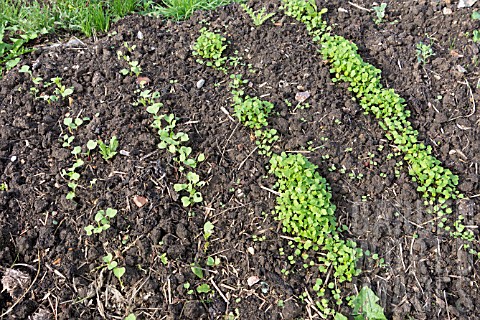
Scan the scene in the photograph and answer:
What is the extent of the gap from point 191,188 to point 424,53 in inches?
85.7

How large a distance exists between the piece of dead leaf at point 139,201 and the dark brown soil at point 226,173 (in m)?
0.03

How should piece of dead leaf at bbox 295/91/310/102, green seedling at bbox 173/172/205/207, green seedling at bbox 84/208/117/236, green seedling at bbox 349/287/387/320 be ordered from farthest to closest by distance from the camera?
piece of dead leaf at bbox 295/91/310/102 → green seedling at bbox 173/172/205/207 → green seedling at bbox 84/208/117/236 → green seedling at bbox 349/287/387/320

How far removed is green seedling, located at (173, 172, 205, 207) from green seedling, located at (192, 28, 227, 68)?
1075 millimetres

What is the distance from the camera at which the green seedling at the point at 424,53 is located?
145 inches

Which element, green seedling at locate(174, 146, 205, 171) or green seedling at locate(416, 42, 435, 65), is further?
green seedling at locate(416, 42, 435, 65)

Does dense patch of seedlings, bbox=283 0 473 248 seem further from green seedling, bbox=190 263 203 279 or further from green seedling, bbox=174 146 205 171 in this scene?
green seedling, bbox=190 263 203 279

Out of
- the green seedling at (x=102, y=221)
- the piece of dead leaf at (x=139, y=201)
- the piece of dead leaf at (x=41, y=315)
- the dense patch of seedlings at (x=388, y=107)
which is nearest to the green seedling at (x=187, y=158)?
the piece of dead leaf at (x=139, y=201)

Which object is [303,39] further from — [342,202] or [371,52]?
[342,202]

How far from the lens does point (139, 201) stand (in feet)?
9.52

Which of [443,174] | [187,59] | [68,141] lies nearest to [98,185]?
[68,141]

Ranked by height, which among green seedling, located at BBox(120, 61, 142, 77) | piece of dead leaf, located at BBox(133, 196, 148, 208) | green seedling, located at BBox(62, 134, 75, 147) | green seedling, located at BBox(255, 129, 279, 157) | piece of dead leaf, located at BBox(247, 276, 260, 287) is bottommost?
piece of dead leaf, located at BBox(247, 276, 260, 287)

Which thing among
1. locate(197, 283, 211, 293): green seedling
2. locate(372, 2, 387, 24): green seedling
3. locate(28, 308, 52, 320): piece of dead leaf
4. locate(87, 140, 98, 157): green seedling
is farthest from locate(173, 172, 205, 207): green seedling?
locate(372, 2, 387, 24): green seedling

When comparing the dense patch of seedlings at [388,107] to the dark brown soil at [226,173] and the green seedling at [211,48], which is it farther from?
the green seedling at [211,48]

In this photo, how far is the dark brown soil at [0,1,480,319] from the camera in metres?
2.61
